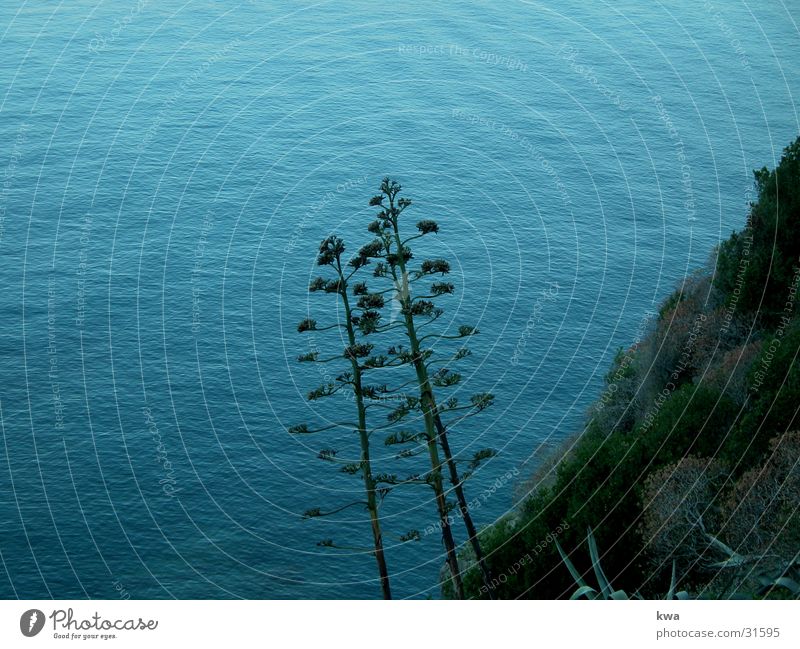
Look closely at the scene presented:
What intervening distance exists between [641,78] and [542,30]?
1545 centimetres

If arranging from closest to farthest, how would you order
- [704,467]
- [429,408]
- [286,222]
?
[704,467]
[429,408]
[286,222]

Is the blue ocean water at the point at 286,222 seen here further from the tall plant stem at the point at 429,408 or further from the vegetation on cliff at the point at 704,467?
the tall plant stem at the point at 429,408

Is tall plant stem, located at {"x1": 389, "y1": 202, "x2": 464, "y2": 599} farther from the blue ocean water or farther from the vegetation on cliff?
the blue ocean water

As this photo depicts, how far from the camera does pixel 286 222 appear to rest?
159 metres

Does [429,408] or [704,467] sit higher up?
[704,467]

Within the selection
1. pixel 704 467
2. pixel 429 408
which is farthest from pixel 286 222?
pixel 704 467

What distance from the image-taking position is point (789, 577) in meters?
43.2

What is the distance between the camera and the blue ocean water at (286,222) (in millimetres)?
116188

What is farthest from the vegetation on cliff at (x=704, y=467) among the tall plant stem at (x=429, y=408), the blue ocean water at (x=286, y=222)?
the blue ocean water at (x=286, y=222)

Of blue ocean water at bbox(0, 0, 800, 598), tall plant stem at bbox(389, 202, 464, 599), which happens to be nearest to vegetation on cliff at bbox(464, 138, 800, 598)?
tall plant stem at bbox(389, 202, 464, 599)

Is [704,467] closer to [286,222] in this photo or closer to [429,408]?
[429,408]

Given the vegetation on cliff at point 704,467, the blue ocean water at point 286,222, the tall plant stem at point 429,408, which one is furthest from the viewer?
the blue ocean water at point 286,222

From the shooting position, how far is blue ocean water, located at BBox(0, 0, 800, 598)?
11619 centimetres

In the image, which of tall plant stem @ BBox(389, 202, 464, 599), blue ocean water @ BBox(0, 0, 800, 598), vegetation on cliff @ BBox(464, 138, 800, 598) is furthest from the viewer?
blue ocean water @ BBox(0, 0, 800, 598)
